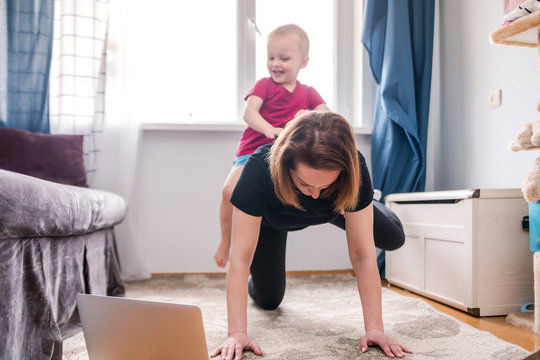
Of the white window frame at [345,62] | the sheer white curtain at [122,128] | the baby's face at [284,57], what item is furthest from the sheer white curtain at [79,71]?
the baby's face at [284,57]

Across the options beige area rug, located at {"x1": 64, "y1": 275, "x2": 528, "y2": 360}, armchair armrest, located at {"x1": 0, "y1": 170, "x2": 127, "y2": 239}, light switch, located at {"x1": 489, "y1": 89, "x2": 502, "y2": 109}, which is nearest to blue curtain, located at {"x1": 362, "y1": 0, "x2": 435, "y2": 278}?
light switch, located at {"x1": 489, "y1": 89, "x2": 502, "y2": 109}

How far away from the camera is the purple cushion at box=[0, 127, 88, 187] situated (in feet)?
6.63

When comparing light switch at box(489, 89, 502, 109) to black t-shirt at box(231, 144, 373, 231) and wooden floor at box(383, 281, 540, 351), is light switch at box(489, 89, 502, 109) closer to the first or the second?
wooden floor at box(383, 281, 540, 351)

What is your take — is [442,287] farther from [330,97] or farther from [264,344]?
[330,97]

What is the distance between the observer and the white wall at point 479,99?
6.01ft

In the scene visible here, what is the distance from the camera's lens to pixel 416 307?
1.67 metres

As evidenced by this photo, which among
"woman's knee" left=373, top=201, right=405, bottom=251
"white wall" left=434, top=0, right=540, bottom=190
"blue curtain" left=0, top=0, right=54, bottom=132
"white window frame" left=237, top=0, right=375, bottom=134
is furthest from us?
"white window frame" left=237, top=0, right=375, bottom=134

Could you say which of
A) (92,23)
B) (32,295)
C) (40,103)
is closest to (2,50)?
(40,103)

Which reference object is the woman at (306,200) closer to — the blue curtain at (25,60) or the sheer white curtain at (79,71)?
the sheer white curtain at (79,71)

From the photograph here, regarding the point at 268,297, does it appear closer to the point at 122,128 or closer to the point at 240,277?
the point at 240,277

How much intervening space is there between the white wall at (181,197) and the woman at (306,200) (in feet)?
3.97

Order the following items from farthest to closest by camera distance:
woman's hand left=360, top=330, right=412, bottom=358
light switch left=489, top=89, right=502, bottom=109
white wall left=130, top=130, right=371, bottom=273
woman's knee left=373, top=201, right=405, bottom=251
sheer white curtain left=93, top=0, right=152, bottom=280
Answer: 1. white wall left=130, top=130, right=371, bottom=273
2. sheer white curtain left=93, top=0, right=152, bottom=280
3. light switch left=489, top=89, right=502, bottom=109
4. woman's knee left=373, top=201, right=405, bottom=251
5. woman's hand left=360, top=330, right=412, bottom=358

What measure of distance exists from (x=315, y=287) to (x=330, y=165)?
1.35 metres

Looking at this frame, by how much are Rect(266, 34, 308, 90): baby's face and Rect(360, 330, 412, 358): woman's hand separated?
0.98 metres
